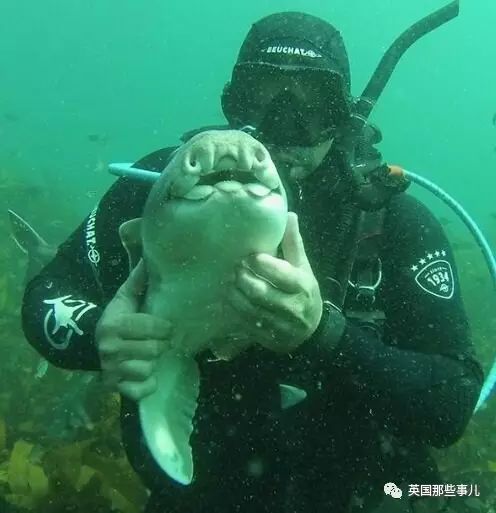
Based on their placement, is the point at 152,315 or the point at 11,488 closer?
the point at 152,315

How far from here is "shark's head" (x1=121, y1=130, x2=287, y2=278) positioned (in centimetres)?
147

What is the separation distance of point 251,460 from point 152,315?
4.44 ft

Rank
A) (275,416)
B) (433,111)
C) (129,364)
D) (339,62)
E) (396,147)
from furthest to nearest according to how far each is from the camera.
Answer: (433,111) < (396,147) < (339,62) < (275,416) < (129,364)

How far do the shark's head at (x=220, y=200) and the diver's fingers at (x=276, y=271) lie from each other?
3cm

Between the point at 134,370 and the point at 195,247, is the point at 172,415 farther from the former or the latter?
the point at 195,247

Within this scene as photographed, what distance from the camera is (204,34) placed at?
15575 centimetres

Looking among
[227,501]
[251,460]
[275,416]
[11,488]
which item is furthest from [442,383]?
[11,488]

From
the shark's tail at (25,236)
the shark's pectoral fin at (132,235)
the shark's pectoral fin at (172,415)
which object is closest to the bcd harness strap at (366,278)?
the shark's pectoral fin at (172,415)

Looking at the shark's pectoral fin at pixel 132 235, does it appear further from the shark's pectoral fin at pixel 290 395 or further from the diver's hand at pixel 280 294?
the shark's pectoral fin at pixel 290 395

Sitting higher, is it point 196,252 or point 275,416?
point 196,252

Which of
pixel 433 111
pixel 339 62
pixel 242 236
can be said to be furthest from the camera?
pixel 433 111

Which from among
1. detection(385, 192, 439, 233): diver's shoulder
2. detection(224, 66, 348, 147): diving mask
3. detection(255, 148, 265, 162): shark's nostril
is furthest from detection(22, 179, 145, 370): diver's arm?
detection(385, 192, 439, 233): diver's shoulder

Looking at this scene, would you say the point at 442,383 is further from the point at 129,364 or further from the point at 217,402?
the point at 129,364

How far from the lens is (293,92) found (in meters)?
3.19
